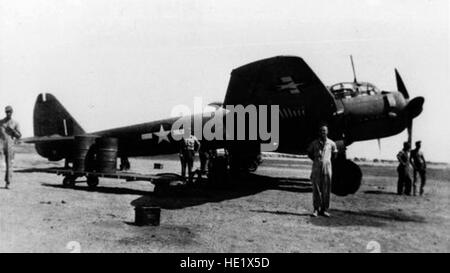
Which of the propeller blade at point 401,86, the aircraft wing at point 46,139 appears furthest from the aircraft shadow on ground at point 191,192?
the propeller blade at point 401,86

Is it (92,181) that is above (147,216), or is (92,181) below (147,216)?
below

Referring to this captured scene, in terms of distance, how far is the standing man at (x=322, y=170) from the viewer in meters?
7.33

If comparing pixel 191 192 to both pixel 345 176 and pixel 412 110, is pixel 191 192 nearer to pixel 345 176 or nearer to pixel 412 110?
pixel 345 176

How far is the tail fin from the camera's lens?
15570mm

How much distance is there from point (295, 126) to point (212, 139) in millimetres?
3405

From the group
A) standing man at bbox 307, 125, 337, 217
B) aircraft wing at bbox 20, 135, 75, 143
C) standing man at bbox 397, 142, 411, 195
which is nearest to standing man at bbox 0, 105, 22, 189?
aircraft wing at bbox 20, 135, 75, 143

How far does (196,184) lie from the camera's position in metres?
13.2

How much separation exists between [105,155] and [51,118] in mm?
5982

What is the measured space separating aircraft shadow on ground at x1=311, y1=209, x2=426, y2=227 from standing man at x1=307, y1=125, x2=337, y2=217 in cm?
34

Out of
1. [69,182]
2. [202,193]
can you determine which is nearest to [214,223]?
[202,193]

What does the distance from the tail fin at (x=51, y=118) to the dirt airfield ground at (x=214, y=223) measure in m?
5.23

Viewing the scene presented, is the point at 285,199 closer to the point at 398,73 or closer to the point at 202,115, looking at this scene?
the point at 202,115

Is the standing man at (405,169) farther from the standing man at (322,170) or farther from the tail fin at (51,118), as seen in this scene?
the tail fin at (51,118)

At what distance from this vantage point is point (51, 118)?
51.1 ft
